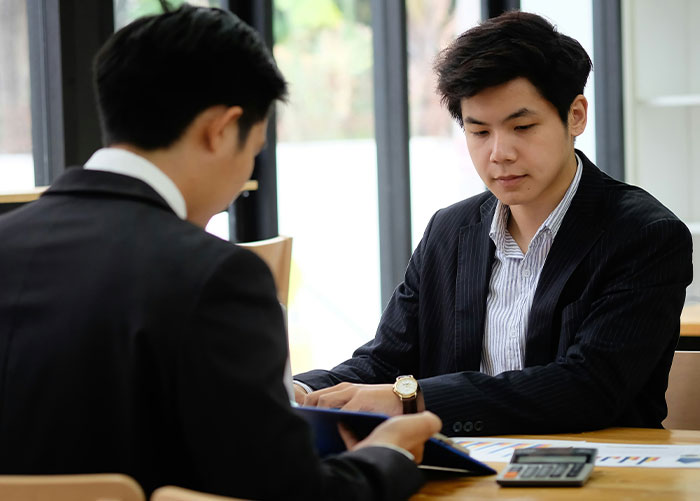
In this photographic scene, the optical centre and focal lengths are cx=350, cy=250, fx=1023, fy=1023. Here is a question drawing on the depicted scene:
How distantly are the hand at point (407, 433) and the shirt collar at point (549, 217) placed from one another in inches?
31.2

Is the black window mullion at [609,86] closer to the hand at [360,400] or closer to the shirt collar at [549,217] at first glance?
the shirt collar at [549,217]

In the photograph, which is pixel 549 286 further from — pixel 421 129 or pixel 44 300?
pixel 421 129

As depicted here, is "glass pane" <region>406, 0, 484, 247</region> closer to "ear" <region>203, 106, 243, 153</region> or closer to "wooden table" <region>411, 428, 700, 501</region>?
"wooden table" <region>411, 428, 700, 501</region>

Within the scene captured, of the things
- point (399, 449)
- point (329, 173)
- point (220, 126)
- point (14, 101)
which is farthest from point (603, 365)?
point (329, 173)

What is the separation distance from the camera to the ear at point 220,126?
125 centimetres

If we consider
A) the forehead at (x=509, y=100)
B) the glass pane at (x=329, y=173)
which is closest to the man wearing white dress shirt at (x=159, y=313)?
the forehead at (x=509, y=100)

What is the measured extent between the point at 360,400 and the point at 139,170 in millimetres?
745

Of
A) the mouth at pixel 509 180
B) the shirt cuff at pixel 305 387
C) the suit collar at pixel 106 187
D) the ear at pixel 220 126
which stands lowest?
the shirt cuff at pixel 305 387

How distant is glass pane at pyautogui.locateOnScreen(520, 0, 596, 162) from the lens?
5102 mm

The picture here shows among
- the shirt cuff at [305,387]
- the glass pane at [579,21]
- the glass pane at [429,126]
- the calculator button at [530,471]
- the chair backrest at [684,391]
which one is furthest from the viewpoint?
the glass pane at [579,21]

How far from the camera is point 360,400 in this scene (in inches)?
71.7

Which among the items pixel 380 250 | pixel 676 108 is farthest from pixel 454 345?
pixel 676 108

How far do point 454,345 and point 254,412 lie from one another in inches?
43.1

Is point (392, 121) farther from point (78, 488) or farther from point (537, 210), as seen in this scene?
point (78, 488)
